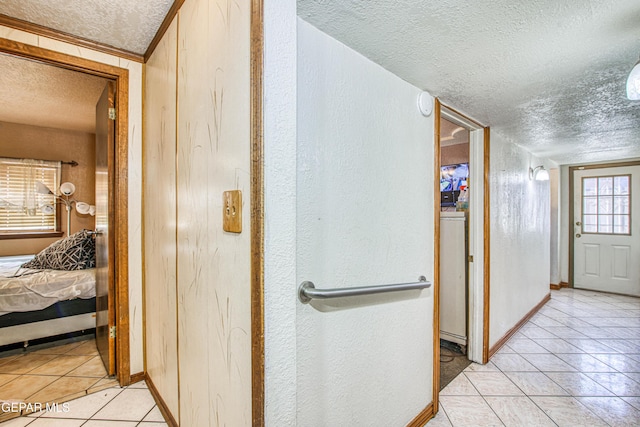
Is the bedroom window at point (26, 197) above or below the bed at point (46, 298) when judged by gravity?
above

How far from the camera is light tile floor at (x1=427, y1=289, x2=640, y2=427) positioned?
182 centimetres

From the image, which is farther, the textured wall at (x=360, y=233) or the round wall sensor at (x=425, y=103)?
the round wall sensor at (x=425, y=103)

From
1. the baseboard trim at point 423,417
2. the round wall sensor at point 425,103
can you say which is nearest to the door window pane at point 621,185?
the round wall sensor at point 425,103

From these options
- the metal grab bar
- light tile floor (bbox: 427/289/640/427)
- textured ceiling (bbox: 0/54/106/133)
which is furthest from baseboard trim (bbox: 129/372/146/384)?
textured ceiling (bbox: 0/54/106/133)

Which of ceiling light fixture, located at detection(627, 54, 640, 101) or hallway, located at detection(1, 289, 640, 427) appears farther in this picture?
hallway, located at detection(1, 289, 640, 427)

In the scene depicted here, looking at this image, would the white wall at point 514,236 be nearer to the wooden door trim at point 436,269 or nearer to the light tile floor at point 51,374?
the wooden door trim at point 436,269

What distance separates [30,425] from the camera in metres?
1.56

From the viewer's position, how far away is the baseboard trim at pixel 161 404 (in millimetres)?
1475

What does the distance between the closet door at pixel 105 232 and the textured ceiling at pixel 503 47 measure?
155 centimetres

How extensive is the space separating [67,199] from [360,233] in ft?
14.7

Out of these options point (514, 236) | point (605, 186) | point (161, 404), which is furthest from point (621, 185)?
point (161, 404)

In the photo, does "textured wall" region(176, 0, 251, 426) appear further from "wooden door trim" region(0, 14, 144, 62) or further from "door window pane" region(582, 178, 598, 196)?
"door window pane" region(582, 178, 598, 196)

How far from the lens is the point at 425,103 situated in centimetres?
172

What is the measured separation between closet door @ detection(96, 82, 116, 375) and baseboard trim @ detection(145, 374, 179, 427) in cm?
34
